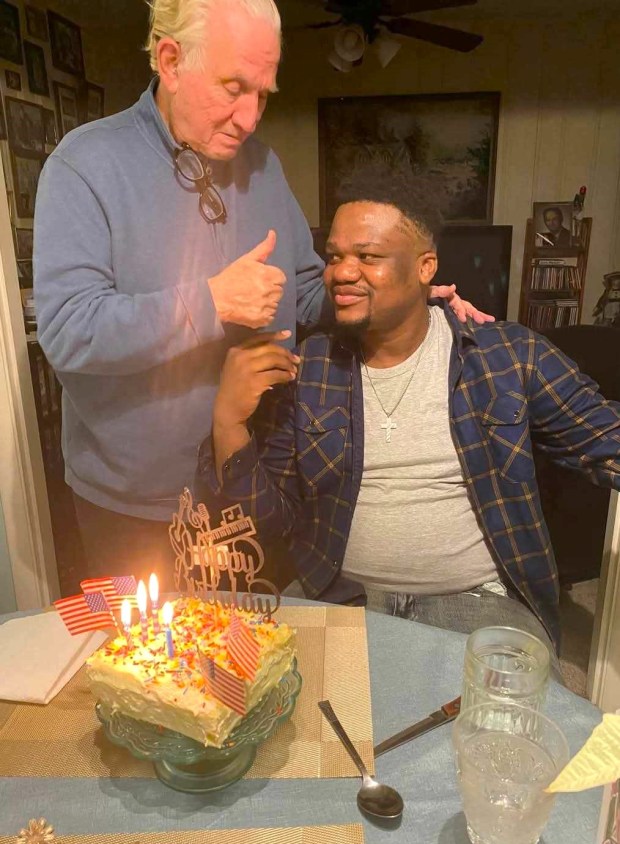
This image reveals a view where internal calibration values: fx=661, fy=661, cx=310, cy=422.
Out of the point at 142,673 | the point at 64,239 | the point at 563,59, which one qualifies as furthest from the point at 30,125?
the point at 563,59

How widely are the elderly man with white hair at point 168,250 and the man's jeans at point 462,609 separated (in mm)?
503

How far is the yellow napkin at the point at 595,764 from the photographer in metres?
0.48

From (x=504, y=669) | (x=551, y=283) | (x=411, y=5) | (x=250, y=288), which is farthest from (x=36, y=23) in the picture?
(x=504, y=669)

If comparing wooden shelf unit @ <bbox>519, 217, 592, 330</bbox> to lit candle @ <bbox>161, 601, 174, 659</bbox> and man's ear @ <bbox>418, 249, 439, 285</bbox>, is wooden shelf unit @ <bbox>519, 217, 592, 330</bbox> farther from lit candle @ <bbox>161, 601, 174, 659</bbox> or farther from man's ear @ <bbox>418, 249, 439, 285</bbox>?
lit candle @ <bbox>161, 601, 174, 659</bbox>

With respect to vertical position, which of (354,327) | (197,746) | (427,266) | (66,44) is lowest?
(197,746)

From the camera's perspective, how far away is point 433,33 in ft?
4.36

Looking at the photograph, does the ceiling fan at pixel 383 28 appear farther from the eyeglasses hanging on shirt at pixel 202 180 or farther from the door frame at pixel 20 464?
the door frame at pixel 20 464

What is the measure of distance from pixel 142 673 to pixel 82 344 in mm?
639

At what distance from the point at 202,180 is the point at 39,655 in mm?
869

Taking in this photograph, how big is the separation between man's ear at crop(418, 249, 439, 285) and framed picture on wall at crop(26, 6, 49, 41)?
2.69 ft

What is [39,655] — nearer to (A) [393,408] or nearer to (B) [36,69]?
(A) [393,408]

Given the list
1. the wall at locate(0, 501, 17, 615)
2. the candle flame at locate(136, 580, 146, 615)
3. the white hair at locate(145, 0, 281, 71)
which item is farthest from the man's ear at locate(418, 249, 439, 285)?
the wall at locate(0, 501, 17, 615)

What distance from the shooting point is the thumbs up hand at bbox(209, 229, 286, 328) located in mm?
1233

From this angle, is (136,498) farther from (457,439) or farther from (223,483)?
(457,439)
